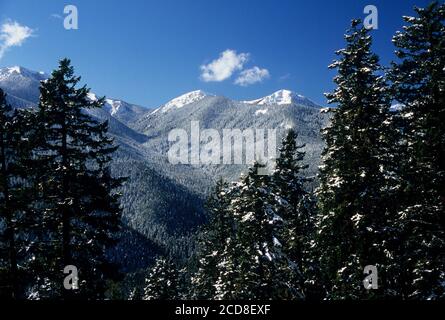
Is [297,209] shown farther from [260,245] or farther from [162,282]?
[162,282]

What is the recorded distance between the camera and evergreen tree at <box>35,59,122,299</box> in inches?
687

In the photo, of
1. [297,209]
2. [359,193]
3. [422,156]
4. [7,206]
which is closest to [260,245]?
[297,209]

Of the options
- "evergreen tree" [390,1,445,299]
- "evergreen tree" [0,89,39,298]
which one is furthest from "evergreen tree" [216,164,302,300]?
"evergreen tree" [0,89,39,298]

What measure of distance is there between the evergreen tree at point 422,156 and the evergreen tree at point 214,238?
19172 mm

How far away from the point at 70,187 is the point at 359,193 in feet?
40.9

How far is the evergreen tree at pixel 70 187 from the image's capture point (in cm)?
1745

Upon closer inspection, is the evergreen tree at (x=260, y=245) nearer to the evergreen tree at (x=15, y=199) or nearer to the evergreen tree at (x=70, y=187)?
the evergreen tree at (x=70, y=187)

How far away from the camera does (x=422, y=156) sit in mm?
16141

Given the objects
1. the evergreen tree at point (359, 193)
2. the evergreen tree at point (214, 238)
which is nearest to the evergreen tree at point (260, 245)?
the evergreen tree at point (359, 193)

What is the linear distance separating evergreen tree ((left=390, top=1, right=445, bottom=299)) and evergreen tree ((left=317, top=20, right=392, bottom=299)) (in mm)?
819

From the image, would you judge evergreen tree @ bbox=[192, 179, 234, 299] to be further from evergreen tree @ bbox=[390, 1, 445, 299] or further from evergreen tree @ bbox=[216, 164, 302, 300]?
evergreen tree @ bbox=[390, 1, 445, 299]

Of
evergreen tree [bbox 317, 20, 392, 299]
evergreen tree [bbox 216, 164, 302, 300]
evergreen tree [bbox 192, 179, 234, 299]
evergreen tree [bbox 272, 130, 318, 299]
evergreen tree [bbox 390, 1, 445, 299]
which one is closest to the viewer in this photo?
evergreen tree [bbox 390, 1, 445, 299]
